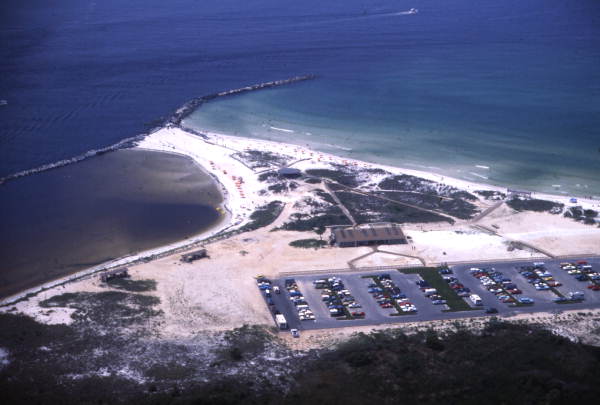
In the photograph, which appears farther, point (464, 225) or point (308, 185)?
point (308, 185)

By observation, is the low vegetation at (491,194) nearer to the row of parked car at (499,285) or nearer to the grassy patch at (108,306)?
the row of parked car at (499,285)

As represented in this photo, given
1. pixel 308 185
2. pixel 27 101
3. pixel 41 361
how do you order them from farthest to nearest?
pixel 27 101 → pixel 308 185 → pixel 41 361

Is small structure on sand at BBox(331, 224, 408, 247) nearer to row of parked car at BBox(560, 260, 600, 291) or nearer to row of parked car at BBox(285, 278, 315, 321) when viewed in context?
row of parked car at BBox(285, 278, 315, 321)

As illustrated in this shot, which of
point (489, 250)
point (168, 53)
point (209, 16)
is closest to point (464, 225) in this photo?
point (489, 250)

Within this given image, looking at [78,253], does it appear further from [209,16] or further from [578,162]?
[209,16]

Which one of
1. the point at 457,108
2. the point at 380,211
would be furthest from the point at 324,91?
the point at 380,211

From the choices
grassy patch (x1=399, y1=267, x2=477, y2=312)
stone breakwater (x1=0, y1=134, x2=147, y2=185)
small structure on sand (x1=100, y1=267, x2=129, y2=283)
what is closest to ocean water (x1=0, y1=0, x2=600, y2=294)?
stone breakwater (x1=0, y1=134, x2=147, y2=185)

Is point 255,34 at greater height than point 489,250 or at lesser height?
greater
